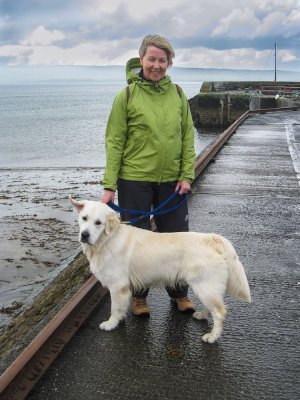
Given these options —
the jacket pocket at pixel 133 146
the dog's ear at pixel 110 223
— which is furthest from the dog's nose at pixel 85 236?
the jacket pocket at pixel 133 146

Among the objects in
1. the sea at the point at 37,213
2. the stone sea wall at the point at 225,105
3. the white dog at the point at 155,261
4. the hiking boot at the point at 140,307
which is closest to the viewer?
the white dog at the point at 155,261

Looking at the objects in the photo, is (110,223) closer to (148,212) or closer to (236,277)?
(148,212)

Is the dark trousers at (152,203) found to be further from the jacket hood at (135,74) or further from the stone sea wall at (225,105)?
the stone sea wall at (225,105)

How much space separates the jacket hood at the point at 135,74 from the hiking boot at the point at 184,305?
1.97 meters

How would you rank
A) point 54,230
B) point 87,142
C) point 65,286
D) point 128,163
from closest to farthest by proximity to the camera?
1. point 128,163
2. point 65,286
3. point 54,230
4. point 87,142

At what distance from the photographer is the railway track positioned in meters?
3.21

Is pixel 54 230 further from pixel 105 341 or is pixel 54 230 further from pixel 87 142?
pixel 87 142

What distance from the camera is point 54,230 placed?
1143 cm

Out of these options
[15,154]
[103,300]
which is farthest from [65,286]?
[15,154]

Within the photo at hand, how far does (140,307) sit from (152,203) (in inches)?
38.3

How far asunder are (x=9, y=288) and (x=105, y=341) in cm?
447

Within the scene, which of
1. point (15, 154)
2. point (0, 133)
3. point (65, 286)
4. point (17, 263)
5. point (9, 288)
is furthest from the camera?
point (0, 133)

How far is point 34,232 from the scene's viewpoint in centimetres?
1131

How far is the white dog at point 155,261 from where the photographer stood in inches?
147
